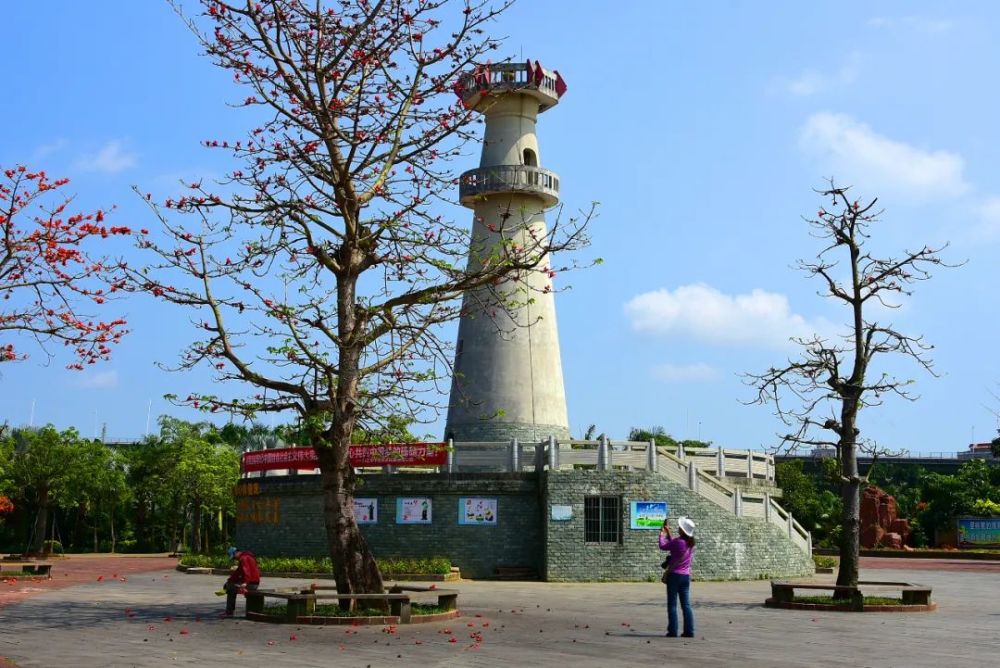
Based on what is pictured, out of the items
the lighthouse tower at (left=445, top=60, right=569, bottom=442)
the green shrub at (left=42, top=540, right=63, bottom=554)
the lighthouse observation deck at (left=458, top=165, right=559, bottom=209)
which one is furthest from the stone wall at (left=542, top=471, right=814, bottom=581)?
the green shrub at (left=42, top=540, right=63, bottom=554)

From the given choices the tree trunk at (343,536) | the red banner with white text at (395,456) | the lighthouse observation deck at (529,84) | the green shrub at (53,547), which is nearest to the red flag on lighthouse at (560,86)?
the lighthouse observation deck at (529,84)

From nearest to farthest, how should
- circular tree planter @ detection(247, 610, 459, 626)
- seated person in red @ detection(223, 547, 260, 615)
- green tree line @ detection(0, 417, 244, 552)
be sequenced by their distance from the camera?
circular tree planter @ detection(247, 610, 459, 626) < seated person in red @ detection(223, 547, 260, 615) < green tree line @ detection(0, 417, 244, 552)

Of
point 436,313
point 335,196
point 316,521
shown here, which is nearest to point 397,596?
point 436,313

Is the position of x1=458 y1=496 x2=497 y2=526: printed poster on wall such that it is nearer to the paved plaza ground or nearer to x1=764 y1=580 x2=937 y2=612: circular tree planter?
the paved plaza ground

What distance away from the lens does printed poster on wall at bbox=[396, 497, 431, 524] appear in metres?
32.5

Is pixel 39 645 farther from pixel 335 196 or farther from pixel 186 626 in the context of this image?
pixel 335 196

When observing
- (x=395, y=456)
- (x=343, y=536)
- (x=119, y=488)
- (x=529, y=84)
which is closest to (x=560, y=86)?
(x=529, y=84)

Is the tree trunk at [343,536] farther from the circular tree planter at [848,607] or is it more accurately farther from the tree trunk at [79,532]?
the tree trunk at [79,532]

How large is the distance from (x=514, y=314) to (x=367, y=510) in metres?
9.07

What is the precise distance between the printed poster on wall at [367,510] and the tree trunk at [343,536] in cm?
1378

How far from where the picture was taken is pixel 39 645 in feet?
47.5

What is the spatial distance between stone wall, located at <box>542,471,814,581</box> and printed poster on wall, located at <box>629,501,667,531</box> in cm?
15

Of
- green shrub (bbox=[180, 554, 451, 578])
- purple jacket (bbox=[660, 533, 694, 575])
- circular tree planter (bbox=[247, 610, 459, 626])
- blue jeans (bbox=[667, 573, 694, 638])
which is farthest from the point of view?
green shrub (bbox=[180, 554, 451, 578])

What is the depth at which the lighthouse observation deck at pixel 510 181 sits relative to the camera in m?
38.1
